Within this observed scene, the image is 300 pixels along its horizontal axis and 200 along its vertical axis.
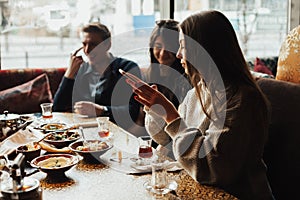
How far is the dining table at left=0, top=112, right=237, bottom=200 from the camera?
1396 millimetres

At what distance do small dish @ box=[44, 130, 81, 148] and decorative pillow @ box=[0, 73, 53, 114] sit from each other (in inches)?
59.1

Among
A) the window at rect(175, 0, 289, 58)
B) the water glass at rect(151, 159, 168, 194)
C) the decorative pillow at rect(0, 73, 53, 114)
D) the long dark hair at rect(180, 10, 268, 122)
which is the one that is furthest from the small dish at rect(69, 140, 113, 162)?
the window at rect(175, 0, 289, 58)

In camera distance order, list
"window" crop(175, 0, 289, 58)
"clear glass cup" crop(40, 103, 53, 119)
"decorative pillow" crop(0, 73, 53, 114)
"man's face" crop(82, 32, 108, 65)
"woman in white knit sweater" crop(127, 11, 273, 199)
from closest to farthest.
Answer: "woman in white knit sweater" crop(127, 11, 273, 199)
"clear glass cup" crop(40, 103, 53, 119)
"man's face" crop(82, 32, 108, 65)
"decorative pillow" crop(0, 73, 53, 114)
"window" crop(175, 0, 289, 58)

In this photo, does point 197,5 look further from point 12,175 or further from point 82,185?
point 12,175

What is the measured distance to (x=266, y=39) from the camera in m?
4.62

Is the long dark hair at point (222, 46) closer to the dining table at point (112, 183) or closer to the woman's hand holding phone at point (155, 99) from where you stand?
the woman's hand holding phone at point (155, 99)

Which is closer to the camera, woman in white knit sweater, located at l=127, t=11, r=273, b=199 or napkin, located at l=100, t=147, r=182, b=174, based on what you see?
woman in white knit sweater, located at l=127, t=11, r=273, b=199

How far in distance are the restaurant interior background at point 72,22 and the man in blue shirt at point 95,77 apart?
0.94 meters

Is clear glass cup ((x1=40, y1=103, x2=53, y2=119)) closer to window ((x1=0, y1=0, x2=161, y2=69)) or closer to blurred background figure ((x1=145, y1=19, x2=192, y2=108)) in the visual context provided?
blurred background figure ((x1=145, y1=19, x2=192, y2=108))

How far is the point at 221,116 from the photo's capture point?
61.7 inches

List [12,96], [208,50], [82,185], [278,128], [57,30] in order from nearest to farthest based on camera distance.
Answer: [82,185], [208,50], [278,128], [12,96], [57,30]

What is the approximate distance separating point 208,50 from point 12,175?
85cm

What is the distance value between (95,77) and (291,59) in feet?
4.92

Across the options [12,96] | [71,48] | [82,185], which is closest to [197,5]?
[71,48]
